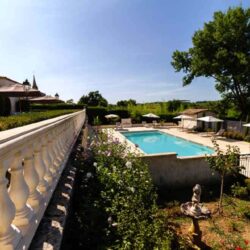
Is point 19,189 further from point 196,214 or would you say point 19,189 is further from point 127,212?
point 196,214

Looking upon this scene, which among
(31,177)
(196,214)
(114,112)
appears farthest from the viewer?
(114,112)

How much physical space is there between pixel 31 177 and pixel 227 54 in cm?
2713

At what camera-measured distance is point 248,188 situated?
8.54 m

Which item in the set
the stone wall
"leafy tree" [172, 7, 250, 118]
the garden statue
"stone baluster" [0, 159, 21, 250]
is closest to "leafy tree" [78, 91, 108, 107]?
"leafy tree" [172, 7, 250, 118]

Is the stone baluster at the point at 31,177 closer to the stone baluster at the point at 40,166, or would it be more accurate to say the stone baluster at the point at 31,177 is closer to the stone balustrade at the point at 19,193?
the stone balustrade at the point at 19,193

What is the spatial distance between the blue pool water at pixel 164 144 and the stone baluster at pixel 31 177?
1531 centimetres

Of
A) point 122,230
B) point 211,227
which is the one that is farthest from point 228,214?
point 122,230

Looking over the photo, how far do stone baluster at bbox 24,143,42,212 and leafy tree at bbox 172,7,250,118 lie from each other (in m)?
25.2

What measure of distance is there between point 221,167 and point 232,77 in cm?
2190

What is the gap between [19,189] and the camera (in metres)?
1.69

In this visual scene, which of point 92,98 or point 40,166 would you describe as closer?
point 40,166

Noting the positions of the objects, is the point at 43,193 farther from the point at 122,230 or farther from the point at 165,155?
the point at 165,155

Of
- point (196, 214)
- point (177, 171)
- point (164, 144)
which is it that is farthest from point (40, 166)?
point (164, 144)

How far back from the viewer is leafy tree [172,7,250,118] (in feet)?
80.7
